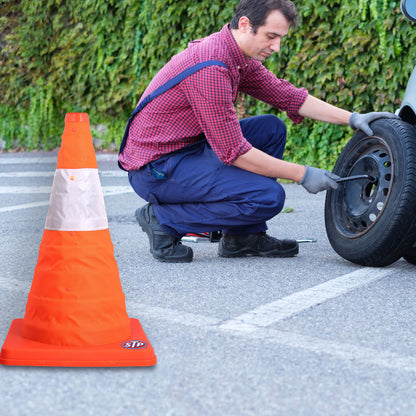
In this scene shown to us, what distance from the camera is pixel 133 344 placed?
7.77ft

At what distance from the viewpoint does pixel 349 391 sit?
2.06m

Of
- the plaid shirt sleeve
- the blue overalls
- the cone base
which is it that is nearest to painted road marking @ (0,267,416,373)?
the cone base

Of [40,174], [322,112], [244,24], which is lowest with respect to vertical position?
[40,174]

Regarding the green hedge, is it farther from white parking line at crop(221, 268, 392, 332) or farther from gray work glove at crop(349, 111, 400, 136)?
white parking line at crop(221, 268, 392, 332)

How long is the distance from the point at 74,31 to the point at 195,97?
24.4ft

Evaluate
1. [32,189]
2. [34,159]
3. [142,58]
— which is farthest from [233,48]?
[34,159]

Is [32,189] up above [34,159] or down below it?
above

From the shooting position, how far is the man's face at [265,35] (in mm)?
3582

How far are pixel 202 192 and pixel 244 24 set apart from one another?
88cm

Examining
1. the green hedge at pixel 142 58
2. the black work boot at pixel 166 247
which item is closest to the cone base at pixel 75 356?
the black work boot at pixel 166 247

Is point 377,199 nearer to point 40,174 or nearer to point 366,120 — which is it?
point 366,120

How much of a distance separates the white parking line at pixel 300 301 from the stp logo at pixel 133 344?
0.39 m

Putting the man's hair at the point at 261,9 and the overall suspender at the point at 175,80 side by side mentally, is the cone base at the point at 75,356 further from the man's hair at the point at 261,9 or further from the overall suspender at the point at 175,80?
the man's hair at the point at 261,9

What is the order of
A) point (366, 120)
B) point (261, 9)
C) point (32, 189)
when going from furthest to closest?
1. point (32, 189)
2. point (366, 120)
3. point (261, 9)
